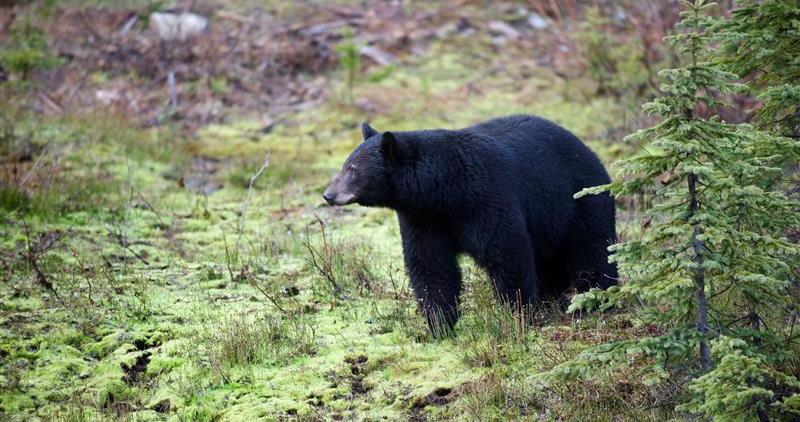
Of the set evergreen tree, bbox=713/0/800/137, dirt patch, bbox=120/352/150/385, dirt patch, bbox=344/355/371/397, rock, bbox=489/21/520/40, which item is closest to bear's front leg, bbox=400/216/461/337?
dirt patch, bbox=344/355/371/397

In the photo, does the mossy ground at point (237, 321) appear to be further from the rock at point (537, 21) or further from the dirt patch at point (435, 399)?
the rock at point (537, 21)

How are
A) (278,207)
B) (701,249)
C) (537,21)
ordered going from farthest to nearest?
(537,21)
(278,207)
(701,249)

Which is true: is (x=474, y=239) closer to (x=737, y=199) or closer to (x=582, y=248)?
(x=582, y=248)

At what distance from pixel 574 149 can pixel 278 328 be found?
283 centimetres

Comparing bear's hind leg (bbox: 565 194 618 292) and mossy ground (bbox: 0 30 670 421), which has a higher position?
→ bear's hind leg (bbox: 565 194 618 292)

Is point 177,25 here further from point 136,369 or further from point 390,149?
point 136,369

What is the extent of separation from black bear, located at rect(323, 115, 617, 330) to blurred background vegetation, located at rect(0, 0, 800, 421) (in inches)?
13.0

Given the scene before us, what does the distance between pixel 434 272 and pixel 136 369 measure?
225 cm

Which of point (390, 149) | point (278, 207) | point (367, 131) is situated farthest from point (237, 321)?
point (278, 207)

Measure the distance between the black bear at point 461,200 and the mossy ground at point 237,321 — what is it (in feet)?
1.04

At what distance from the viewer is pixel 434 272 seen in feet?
22.4

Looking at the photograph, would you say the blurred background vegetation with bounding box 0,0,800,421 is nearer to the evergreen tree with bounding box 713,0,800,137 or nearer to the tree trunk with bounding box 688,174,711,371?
the evergreen tree with bounding box 713,0,800,137

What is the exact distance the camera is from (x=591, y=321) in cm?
674

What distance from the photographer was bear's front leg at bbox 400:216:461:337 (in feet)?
22.4
